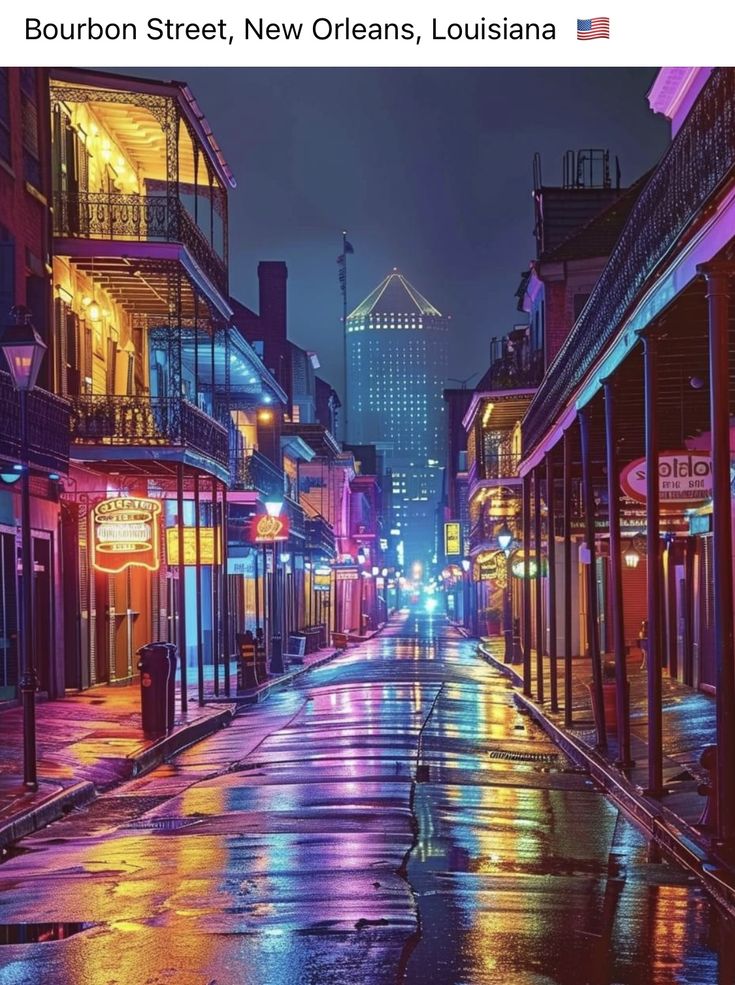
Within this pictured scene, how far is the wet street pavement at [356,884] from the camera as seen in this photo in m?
7.40

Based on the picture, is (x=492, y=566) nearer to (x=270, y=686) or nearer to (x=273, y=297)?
(x=273, y=297)

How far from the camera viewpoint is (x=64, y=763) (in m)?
16.8

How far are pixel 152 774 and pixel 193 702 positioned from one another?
999cm

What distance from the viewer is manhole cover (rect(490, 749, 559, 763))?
17734mm

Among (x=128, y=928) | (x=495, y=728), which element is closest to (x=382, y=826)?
(x=128, y=928)

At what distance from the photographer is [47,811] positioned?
13.6m

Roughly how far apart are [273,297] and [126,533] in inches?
1939

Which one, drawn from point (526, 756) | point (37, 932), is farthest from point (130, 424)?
point (37, 932)


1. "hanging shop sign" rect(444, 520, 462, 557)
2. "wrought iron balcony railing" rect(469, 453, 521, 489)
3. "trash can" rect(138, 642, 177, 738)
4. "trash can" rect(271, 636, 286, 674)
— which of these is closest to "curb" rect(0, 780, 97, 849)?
"trash can" rect(138, 642, 177, 738)

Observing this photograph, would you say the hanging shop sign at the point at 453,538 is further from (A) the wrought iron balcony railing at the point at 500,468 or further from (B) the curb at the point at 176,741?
(B) the curb at the point at 176,741

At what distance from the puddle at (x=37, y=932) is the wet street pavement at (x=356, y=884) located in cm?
2
